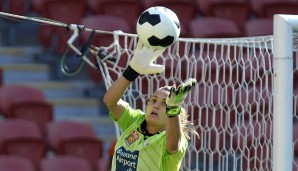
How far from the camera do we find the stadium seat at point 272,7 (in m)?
8.34

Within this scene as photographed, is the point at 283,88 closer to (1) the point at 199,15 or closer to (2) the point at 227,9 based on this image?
(2) the point at 227,9

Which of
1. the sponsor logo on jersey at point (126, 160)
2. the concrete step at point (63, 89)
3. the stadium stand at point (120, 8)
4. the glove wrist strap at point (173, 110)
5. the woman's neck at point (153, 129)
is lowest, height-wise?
the sponsor logo on jersey at point (126, 160)

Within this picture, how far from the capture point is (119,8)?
8359 mm

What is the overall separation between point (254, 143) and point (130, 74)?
1205 mm

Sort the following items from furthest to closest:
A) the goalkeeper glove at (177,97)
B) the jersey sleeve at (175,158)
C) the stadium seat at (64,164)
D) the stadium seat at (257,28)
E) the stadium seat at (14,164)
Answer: the stadium seat at (257,28)
the stadium seat at (64,164)
the stadium seat at (14,164)
the jersey sleeve at (175,158)
the goalkeeper glove at (177,97)

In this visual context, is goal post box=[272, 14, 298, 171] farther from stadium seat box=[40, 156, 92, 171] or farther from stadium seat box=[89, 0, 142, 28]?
stadium seat box=[89, 0, 142, 28]

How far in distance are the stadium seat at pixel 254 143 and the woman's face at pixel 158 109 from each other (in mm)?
913

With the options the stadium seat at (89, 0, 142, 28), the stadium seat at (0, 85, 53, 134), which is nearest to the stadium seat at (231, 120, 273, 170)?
the stadium seat at (0, 85, 53, 134)

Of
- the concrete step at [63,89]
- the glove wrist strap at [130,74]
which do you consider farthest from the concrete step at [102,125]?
the glove wrist strap at [130,74]

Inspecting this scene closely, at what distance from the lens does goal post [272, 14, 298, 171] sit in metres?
4.35

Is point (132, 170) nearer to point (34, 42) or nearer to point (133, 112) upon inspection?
point (133, 112)

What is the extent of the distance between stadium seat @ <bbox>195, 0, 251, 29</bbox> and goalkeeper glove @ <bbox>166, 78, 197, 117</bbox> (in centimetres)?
418

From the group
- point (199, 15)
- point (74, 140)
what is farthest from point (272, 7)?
point (74, 140)

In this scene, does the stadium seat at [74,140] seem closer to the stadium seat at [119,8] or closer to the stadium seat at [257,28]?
the stadium seat at [119,8]
